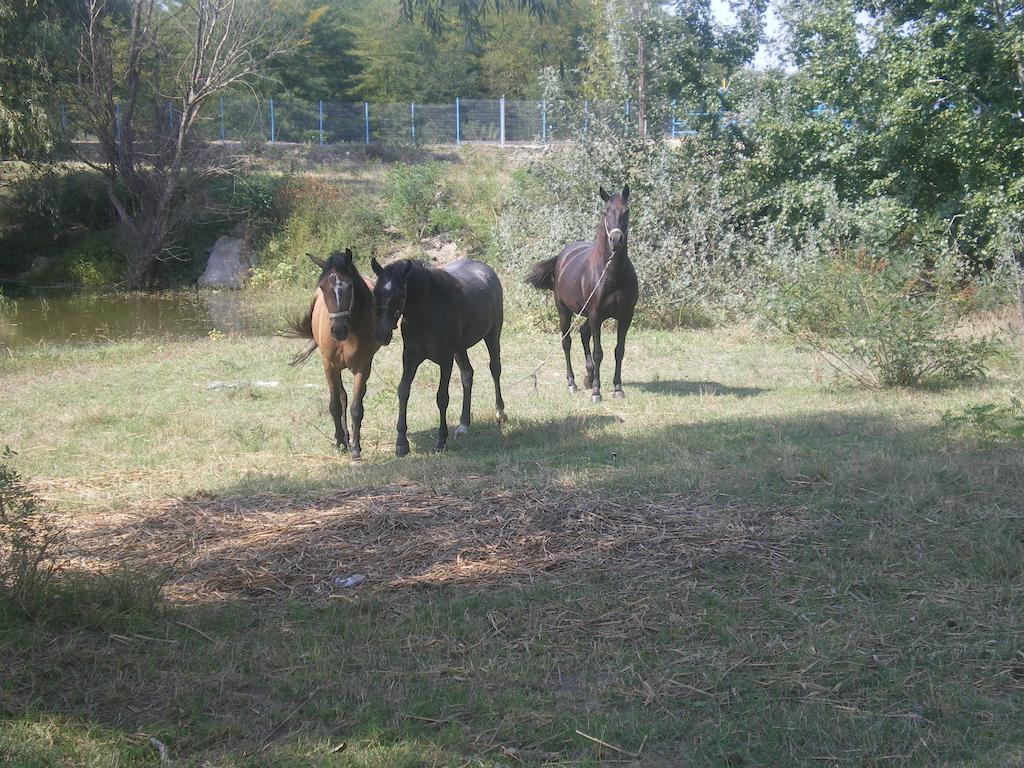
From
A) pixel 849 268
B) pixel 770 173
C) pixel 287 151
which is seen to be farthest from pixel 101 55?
pixel 849 268

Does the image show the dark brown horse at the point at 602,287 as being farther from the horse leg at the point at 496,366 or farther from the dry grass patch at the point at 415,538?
the dry grass patch at the point at 415,538

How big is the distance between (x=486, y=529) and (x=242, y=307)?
21372 mm

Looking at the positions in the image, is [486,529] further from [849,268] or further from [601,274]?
[849,268]

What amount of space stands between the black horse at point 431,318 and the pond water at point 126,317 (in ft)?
39.1

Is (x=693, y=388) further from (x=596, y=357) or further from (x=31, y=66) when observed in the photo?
(x=31, y=66)

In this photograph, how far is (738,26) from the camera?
76.9ft

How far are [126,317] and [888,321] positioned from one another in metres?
20.0

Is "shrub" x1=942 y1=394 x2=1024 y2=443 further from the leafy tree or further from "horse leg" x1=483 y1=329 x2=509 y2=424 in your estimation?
the leafy tree

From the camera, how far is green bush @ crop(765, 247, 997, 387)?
34.9 feet

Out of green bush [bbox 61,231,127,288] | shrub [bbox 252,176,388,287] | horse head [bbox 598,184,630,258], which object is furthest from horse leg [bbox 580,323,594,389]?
green bush [bbox 61,231,127,288]

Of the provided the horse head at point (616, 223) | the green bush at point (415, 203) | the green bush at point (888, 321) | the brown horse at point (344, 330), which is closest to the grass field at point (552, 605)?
the brown horse at point (344, 330)

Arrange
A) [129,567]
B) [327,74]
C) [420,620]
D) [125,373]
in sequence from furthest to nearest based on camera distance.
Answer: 1. [327,74]
2. [125,373]
3. [129,567]
4. [420,620]

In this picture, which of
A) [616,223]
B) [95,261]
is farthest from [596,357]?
[95,261]

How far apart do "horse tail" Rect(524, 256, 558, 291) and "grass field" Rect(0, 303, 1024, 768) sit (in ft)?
15.3
